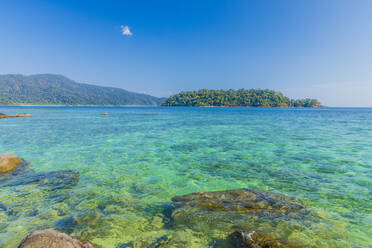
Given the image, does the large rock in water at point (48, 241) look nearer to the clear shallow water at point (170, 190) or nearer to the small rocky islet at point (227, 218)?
the small rocky islet at point (227, 218)

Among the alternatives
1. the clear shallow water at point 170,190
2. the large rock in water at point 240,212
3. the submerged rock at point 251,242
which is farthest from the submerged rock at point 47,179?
the submerged rock at point 251,242

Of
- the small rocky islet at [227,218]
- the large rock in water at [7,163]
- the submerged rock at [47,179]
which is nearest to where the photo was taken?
the small rocky islet at [227,218]

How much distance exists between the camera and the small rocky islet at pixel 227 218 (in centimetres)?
402

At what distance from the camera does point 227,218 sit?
17.8 ft

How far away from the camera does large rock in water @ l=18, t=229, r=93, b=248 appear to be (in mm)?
3600

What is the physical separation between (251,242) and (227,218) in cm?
127

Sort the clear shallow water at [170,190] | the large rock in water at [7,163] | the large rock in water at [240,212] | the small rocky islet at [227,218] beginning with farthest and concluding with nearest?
1. the large rock in water at [7,163]
2. the large rock in water at [240,212]
3. the clear shallow water at [170,190]
4. the small rocky islet at [227,218]

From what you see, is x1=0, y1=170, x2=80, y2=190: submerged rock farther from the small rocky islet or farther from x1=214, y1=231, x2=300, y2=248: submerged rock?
x1=214, y1=231, x2=300, y2=248: submerged rock

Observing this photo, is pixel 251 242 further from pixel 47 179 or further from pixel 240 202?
pixel 47 179

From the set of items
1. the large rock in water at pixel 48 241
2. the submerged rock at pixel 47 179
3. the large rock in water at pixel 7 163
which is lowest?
the submerged rock at pixel 47 179

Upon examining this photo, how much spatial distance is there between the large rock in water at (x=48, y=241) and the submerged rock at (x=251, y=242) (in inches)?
123

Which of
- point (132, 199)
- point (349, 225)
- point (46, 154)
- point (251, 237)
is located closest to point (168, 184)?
point (132, 199)

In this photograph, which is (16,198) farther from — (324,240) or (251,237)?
(324,240)

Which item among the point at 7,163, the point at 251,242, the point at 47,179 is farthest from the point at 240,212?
the point at 7,163
